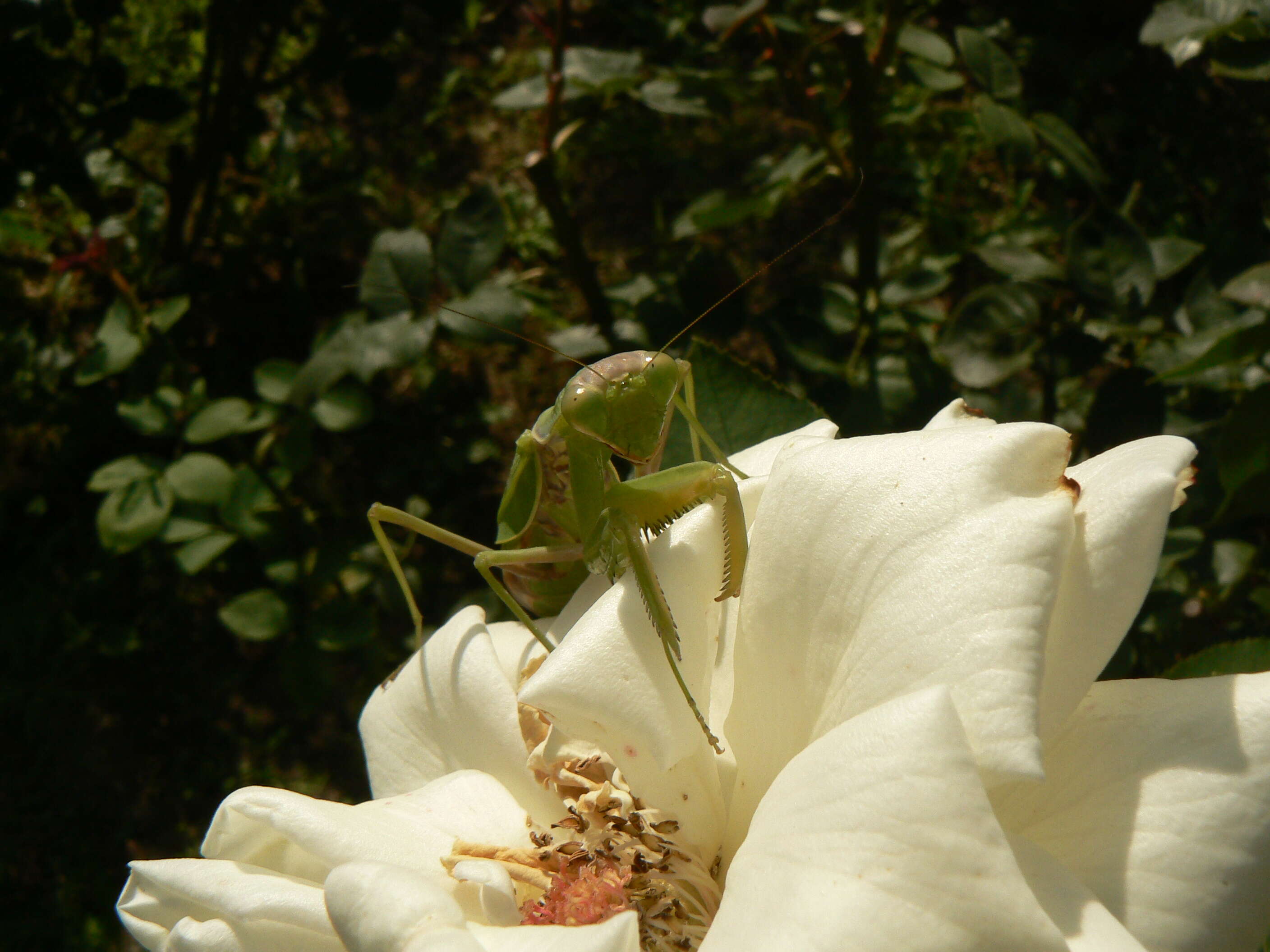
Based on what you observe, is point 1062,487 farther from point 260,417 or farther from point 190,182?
point 190,182

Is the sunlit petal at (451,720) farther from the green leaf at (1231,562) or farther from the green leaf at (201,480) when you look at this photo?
the green leaf at (1231,562)

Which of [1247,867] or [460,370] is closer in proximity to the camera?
[1247,867]

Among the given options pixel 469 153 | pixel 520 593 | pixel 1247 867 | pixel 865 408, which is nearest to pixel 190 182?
pixel 469 153

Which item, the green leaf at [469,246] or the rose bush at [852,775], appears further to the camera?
the green leaf at [469,246]

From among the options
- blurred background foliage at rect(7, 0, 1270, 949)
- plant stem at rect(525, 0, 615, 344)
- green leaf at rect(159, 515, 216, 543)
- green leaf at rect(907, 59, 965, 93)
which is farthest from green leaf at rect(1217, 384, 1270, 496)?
green leaf at rect(159, 515, 216, 543)

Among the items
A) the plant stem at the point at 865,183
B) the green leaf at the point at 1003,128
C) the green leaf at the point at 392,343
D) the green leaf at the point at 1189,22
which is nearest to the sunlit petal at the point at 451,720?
the green leaf at the point at 392,343

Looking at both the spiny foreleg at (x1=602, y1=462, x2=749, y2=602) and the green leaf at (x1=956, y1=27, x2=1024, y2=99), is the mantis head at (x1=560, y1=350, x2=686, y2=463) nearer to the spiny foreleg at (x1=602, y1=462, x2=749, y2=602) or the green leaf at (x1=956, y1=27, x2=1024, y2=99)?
the spiny foreleg at (x1=602, y1=462, x2=749, y2=602)
